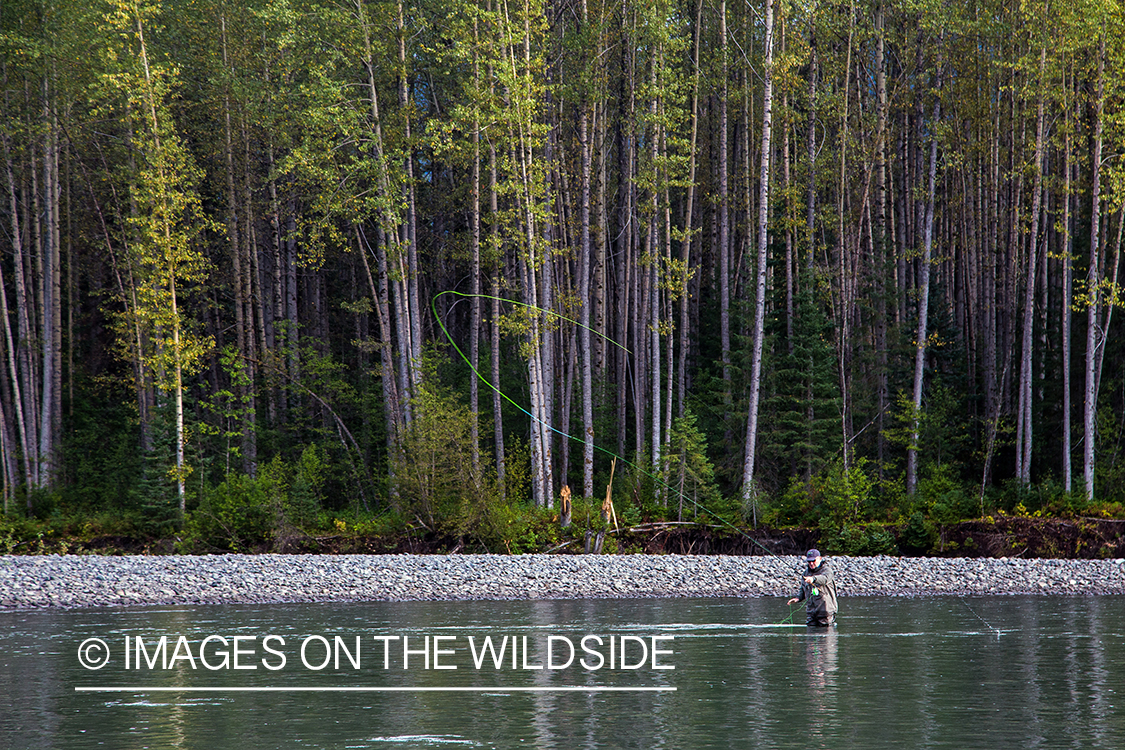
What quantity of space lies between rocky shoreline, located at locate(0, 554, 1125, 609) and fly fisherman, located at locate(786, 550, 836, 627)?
3.91m

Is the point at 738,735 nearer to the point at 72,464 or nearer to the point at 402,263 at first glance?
the point at 402,263

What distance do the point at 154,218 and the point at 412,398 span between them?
7.05 meters

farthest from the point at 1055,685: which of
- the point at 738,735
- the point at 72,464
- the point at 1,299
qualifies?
the point at 72,464

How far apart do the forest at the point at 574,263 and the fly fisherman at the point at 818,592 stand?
7435mm

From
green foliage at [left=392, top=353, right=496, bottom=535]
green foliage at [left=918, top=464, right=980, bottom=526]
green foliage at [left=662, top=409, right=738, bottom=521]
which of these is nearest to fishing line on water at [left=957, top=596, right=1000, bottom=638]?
green foliage at [left=918, top=464, right=980, bottom=526]

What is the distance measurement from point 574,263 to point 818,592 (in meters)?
19.2

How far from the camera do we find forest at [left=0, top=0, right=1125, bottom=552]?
2155 cm

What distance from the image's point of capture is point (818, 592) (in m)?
13.5

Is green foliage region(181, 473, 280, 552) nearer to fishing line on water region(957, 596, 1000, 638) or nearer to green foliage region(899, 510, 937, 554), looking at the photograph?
green foliage region(899, 510, 937, 554)

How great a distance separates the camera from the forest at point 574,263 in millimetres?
21547

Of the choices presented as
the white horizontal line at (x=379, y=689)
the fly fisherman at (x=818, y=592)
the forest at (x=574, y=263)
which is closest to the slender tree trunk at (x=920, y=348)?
the forest at (x=574, y=263)

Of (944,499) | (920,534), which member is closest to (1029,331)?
(944,499)

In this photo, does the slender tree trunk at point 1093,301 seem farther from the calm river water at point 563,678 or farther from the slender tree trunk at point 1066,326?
the calm river water at point 563,678

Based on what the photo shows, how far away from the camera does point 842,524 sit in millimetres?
21188
